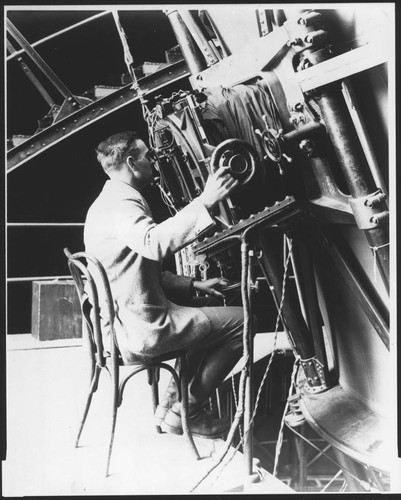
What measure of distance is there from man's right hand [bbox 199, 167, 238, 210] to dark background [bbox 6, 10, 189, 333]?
0.43 m

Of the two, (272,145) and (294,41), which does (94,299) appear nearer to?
(272,145)

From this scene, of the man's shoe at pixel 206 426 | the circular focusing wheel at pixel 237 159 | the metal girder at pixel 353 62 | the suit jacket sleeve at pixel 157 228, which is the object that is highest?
the metal girder at pixel 353 62

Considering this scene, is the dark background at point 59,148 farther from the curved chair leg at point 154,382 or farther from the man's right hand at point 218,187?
the curved chair leg at point 154,382

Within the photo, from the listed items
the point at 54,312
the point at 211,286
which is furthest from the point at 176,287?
the point at 54,312

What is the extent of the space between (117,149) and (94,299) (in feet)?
2.29

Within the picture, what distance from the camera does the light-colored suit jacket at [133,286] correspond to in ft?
7.77

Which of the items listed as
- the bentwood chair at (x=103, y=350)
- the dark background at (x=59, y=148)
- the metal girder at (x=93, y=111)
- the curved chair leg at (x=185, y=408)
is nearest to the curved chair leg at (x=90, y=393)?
the bentwood chair at (x=103, y=350)

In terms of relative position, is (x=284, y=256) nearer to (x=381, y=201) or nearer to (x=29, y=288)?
(x=381, y=201)

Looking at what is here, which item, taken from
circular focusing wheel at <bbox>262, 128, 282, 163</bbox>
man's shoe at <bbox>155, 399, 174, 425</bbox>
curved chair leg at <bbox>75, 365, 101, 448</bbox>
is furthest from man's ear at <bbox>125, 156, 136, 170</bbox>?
man's shoe at <bbox>155, 399, 174, 425</bbox>

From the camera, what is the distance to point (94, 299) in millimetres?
2365

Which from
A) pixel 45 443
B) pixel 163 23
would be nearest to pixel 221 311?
pixel 45 443

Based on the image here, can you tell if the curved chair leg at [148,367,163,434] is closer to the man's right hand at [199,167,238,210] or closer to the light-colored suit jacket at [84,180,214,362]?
the light-colored suit jacket at [84,180,214,362]

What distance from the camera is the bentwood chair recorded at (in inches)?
93.0

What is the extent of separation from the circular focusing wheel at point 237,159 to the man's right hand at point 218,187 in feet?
0.07
